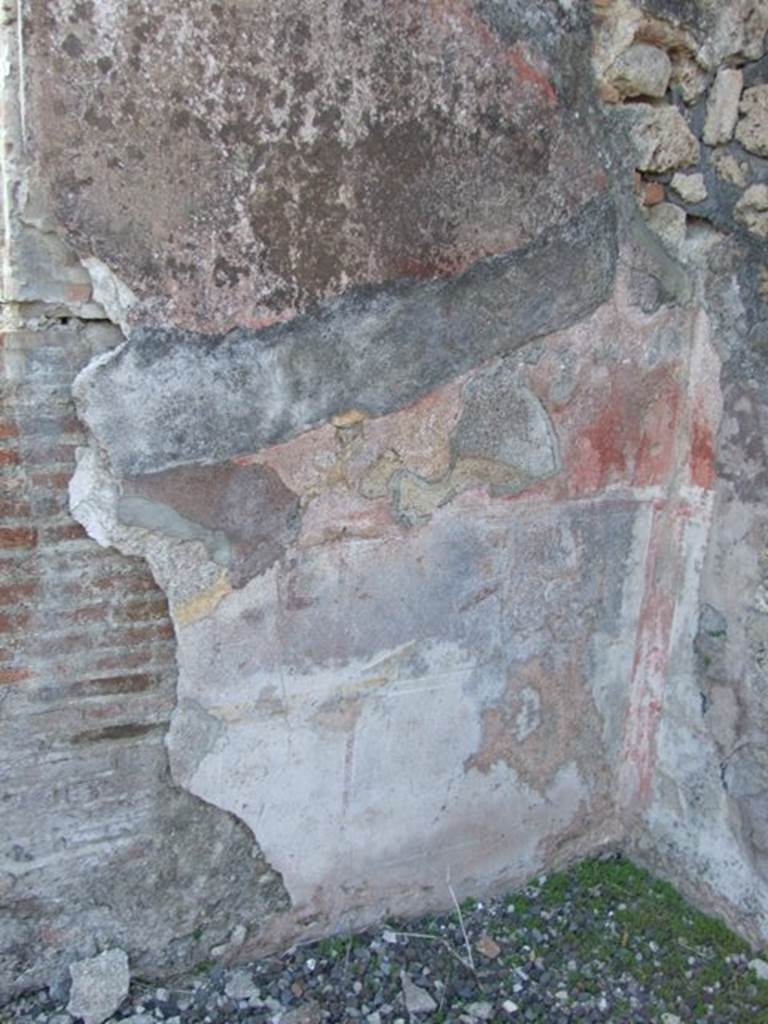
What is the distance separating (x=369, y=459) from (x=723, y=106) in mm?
1120

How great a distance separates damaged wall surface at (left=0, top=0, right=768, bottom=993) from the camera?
1.71m

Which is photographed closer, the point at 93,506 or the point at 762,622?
the point at 93,506

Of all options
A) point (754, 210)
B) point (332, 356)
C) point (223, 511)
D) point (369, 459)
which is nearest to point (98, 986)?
point (223, 511)

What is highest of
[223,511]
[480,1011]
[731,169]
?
[731,169]

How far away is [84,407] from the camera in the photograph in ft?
5.61

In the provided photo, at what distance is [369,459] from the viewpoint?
199cm

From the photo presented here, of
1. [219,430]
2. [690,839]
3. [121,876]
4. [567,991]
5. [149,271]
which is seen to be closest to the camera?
[149,271]

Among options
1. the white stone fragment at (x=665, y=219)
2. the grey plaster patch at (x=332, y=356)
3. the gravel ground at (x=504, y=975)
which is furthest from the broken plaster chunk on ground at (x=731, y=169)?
the gravel ground at (x=504, y=975)

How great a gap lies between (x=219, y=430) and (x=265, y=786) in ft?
2.53

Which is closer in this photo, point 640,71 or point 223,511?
point 223,511

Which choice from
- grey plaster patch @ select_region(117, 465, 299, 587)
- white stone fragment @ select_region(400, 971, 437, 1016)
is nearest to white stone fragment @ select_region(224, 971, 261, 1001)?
white stone fragment @ select_region(400, 971, 437, 1016)

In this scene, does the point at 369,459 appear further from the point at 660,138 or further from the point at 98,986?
the point at 98,986

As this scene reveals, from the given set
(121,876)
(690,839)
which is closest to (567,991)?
(690,839)

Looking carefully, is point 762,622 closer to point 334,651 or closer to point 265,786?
point 334,651
